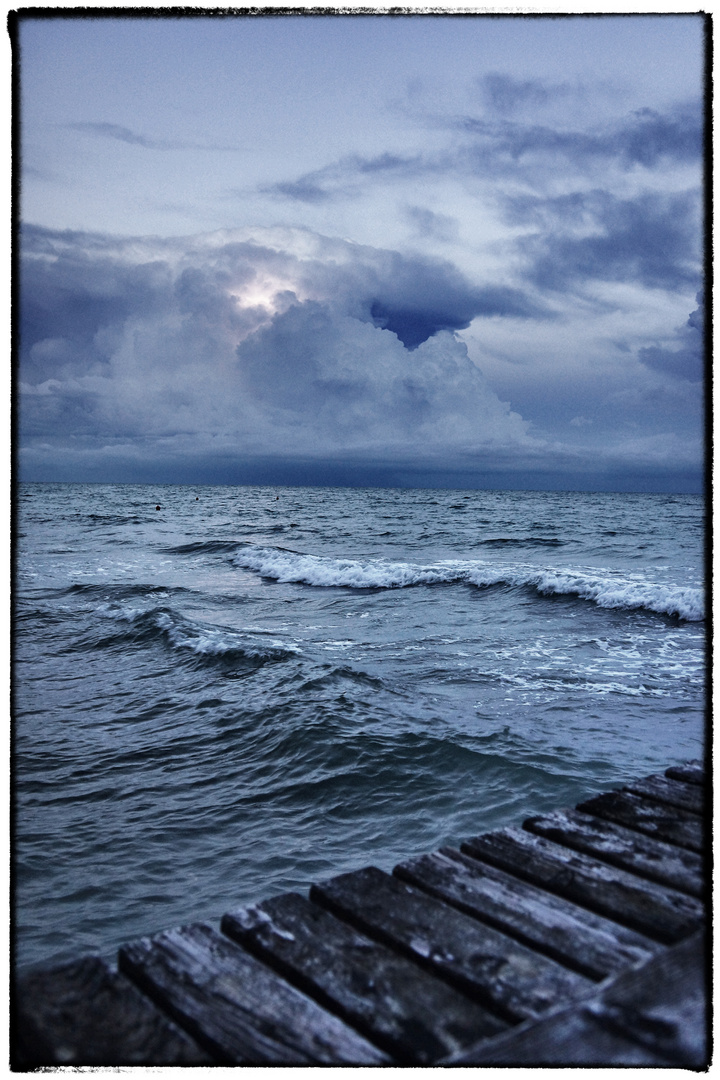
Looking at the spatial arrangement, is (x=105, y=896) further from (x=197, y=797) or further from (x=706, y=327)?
(x=706, y=327)

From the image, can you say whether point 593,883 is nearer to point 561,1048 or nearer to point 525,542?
point 561,1048

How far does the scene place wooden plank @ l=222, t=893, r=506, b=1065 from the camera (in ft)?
4.91

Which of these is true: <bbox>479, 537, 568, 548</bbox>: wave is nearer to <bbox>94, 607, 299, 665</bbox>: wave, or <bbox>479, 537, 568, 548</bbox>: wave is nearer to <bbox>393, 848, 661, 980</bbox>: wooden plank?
<bbox>94, 607, 299, 665</bbox>: wave

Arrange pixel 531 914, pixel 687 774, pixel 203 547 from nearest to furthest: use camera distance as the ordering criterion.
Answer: pixel 531 914 → pixel 687 774 → pixel 203 547

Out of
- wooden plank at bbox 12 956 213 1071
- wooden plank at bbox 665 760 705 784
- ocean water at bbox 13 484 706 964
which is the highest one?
wooden plank at bbox 12 956 213 1071

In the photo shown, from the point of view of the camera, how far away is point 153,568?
22.1 m

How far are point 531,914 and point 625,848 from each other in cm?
60

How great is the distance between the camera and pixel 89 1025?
4.75 ft

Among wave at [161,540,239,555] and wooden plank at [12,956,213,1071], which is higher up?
wave at [161,540,239,555]

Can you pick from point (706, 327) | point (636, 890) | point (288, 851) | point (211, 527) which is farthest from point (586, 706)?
point (211, 527)

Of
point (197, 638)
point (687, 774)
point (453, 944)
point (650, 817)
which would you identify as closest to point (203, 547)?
point (197, 638)

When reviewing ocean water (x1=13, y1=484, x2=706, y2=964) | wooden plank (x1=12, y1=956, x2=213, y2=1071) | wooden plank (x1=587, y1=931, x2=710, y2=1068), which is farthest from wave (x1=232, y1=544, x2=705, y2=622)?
wooden plank (x1=12, y1=956, x2=213, y2=1071)

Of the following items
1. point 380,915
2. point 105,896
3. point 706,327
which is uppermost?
point 706,327

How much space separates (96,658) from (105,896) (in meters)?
6.65
